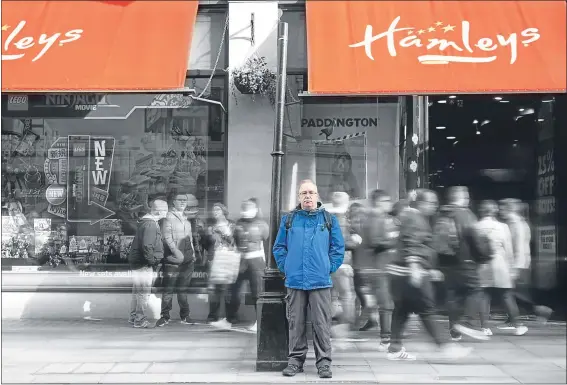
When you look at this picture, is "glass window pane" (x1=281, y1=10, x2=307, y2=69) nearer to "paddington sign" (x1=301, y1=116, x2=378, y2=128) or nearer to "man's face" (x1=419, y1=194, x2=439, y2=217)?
"paddington sign" (x1=301, y1=116, x2=378, y2=128)

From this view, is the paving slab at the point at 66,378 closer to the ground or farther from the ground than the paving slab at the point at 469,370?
closer to the ground

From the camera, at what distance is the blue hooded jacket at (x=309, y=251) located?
6.60 metres

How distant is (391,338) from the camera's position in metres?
7.88

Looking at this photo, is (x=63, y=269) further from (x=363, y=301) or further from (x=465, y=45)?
(x=465, y=45)

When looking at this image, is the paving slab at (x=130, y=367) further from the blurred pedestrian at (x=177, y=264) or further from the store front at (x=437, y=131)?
the store front at (x=437, y=131)

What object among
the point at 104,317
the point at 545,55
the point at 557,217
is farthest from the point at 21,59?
the point at 557,217

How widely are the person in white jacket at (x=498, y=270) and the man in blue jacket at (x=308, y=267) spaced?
10.4 ft

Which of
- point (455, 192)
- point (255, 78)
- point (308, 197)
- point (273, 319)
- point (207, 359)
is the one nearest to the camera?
point (308, 197)

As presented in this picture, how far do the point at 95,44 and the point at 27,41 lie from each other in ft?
3.24

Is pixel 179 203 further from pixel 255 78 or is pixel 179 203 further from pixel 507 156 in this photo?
pixel 507 156

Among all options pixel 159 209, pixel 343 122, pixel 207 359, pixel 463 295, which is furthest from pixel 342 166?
pixel 207 359

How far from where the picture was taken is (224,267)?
9.98 metres

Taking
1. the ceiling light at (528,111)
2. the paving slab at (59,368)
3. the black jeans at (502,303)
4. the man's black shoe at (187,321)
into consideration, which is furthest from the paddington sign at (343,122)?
the paving slab at (59,368)

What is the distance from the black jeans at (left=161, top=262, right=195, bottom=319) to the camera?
10.1 meters
